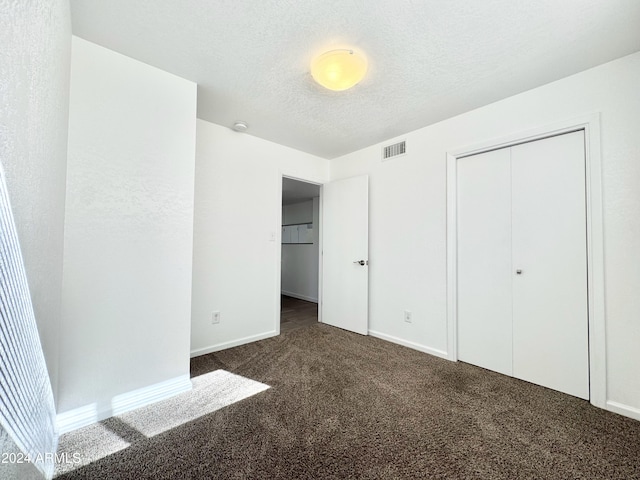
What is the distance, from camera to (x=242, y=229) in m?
3.10

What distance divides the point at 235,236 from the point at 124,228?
4.18ft

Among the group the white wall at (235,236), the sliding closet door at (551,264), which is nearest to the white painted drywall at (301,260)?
the white wall at (235,236)

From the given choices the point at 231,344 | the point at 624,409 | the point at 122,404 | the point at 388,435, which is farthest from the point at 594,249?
the point at 122,404

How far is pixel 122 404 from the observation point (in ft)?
5.83

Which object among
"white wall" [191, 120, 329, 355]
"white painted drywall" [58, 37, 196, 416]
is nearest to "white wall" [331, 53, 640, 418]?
"white wall" [191, 120, 329, 355]

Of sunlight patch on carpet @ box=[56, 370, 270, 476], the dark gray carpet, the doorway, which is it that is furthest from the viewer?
the doorway

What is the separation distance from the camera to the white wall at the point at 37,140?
0.72 m

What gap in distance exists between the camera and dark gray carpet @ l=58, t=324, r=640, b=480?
134 centimetres

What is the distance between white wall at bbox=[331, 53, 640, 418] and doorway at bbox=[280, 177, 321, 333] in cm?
173

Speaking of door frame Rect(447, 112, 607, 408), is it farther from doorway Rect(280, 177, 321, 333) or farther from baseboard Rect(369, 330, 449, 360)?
doorway Rect(280, 177, 321, 333)

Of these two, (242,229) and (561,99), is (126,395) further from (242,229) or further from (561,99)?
(561,99)

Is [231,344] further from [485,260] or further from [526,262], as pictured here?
[526,262]

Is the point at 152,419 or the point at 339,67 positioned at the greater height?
the point at 339,67

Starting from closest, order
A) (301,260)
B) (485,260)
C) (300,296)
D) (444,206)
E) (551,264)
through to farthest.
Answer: (551,264), (485,260), (444,206), (300,296), (301,260)
